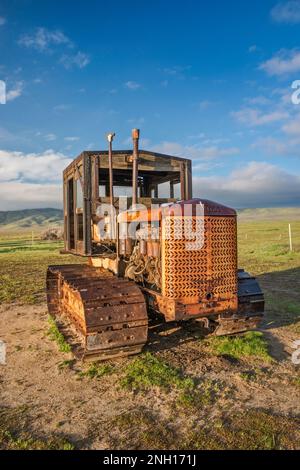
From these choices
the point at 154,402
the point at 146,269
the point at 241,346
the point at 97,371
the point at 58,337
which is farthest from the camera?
the point at 58,337

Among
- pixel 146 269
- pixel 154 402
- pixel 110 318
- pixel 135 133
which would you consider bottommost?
pixel 154 402

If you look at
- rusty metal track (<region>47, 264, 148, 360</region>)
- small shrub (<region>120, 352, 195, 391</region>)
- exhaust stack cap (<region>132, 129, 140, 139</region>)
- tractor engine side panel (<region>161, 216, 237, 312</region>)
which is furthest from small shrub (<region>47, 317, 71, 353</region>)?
exhaust stack cap (<region>132, 129, 140, 139</region>)

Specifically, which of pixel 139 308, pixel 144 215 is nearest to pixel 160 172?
pixel 144 215

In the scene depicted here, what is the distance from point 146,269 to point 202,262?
115 centimetres

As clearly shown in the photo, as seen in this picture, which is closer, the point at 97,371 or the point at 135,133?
the point at 97,371

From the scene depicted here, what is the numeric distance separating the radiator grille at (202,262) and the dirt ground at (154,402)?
3.12 feet

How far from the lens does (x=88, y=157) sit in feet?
21.2

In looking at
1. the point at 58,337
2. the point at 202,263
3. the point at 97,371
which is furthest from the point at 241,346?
the point at 58,337

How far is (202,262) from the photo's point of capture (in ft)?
16.4

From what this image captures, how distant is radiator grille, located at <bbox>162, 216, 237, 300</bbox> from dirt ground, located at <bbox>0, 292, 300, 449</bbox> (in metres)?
0.95

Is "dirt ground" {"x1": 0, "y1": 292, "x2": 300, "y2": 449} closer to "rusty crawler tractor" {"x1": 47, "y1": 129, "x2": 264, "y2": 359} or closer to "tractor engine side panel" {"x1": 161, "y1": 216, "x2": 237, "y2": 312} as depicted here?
"rusty crawler tractor" {"x1": 47, "y1": 129, "x2": 264, "y2": 359}

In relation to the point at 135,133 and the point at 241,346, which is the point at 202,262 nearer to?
the point at 241,346

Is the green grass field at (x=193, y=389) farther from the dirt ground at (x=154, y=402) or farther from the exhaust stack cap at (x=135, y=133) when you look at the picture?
the exhaust stack cap at (x=135, y=133)
